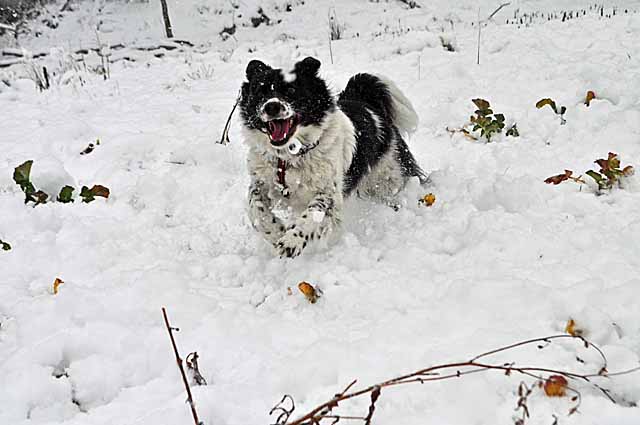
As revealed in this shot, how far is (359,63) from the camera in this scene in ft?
24.6

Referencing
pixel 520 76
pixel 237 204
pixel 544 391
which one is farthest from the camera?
pixel 520 76

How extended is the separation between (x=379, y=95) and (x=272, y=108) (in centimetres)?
157

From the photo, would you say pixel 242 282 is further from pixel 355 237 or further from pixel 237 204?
pixel 237 204

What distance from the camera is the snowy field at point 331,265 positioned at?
6.39ft

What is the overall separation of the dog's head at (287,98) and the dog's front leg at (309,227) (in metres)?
0.46

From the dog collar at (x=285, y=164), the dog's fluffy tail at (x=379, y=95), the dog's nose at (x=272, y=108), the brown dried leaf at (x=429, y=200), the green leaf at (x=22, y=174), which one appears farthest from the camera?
the dog's fluffy tail at (x=379, y=95)

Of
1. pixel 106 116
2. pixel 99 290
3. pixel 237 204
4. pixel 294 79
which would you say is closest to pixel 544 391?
pixel 99 290

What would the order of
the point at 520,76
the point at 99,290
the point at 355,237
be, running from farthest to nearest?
the point at 520,76 → the point at 355,237 → the point at 99,290

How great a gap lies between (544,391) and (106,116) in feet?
18.0

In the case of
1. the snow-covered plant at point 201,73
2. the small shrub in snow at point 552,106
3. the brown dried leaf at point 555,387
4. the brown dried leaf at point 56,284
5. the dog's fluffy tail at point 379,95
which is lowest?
the brown dried leaf at point 56,284

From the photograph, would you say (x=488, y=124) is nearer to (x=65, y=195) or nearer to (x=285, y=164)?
(x=285, y=164)

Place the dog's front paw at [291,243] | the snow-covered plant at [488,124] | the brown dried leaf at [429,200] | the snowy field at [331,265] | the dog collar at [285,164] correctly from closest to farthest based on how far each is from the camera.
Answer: the snowy field at [331,265] < the dog's front paw at [291,243] < the dog collar at [285,164] < the brown dried leaf at [429,200] < the snow-covered plant at [488,124]

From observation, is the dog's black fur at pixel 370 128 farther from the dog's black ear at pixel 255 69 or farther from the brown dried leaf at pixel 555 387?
the brown dried leaf at pixel 555 387

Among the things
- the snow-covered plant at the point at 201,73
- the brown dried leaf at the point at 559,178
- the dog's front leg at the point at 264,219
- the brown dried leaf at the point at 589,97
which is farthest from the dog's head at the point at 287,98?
the snow-covered plant at the point at 201,73
